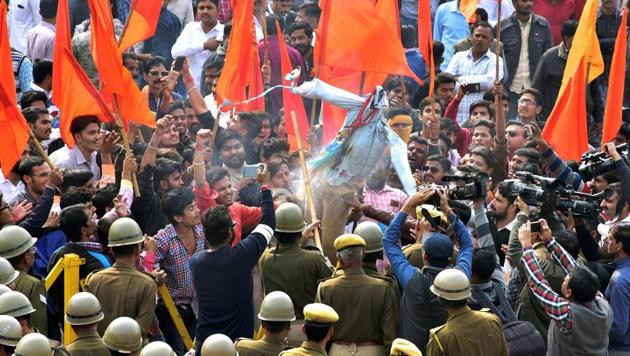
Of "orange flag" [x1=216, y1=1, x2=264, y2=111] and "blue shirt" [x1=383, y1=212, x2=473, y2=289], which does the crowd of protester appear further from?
"orange flag" [x1=216, y1=1, x2=264, y2=111]

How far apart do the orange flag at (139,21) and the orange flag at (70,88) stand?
30.6 inches

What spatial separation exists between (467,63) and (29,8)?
5.80 meters

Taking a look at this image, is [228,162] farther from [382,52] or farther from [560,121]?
[560,121]

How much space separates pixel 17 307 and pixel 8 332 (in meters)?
0.46

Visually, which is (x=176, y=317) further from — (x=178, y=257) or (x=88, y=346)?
(x=88, y=346)

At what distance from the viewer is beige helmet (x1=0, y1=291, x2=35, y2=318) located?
33.0 feet

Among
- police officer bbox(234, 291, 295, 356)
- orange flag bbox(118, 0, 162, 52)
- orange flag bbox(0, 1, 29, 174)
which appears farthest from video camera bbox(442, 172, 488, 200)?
orange flag bbox(118, 0, 162, 52)

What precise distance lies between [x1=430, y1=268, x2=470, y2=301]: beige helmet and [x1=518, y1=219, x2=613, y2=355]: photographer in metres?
0.99

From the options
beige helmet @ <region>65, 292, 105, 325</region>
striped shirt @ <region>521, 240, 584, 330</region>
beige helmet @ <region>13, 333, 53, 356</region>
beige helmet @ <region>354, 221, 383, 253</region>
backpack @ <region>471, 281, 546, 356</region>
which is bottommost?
backpack @ <region>471, 281, 546, 356</region>

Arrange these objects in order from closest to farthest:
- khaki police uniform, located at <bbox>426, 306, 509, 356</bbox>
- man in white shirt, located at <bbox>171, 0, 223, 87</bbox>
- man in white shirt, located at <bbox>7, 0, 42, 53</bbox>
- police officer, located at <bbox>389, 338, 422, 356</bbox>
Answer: police officer, located at <bbox>389, 338, 422, 356</bbox>, khaki police uniform, located at <bbox>426, 306, 509, 356</bbox>, man in white shirt, located at <bbox>171, 0, 223, 87</bbox>, man in white shirt, located at <bbox>7, 0, 42, 53</bbox>

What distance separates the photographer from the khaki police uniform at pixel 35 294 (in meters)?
11.1

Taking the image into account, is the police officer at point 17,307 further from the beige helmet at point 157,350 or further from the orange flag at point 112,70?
the orange flag at point 112,70

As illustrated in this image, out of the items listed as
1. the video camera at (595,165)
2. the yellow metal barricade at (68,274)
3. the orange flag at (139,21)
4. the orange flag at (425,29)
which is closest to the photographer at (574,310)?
the video camera at (595,165)

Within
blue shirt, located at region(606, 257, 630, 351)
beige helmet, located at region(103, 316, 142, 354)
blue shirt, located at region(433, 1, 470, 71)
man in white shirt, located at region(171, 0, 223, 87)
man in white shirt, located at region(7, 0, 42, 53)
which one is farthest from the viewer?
blue shirt, located at region(433, 1, 470, 71)
